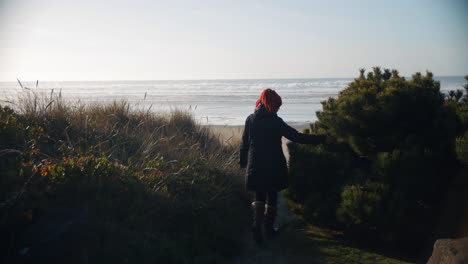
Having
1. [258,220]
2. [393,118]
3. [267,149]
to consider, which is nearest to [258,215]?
[258,220]

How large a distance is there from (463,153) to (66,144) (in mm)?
5410

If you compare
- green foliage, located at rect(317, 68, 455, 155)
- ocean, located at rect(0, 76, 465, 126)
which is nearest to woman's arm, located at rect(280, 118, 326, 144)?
green foliage, located at rect(317, 68, 455, 155)

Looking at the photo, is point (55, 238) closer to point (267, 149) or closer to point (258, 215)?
point (258, 215)

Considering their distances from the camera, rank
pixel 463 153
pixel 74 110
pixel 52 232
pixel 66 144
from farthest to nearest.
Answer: pixel 74 110 → pixel 66 144 → pixel 463 153 → pixel 52 232

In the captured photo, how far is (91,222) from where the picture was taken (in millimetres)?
4598

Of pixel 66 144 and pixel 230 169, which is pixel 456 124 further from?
pixel 66 144

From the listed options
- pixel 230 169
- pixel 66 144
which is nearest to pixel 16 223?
pixel 66 144

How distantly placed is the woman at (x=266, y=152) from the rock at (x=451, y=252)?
2.04 meters

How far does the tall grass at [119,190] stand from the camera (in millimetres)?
4570

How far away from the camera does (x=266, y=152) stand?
227 inches

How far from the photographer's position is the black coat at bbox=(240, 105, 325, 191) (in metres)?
5.77

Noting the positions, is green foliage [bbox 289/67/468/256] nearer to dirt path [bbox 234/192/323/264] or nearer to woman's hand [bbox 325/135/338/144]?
woman's hand [bbox 325/135/338/144]

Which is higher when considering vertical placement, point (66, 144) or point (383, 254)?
point (66, 144)

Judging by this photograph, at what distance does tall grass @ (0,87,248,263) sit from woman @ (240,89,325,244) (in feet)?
2.00
